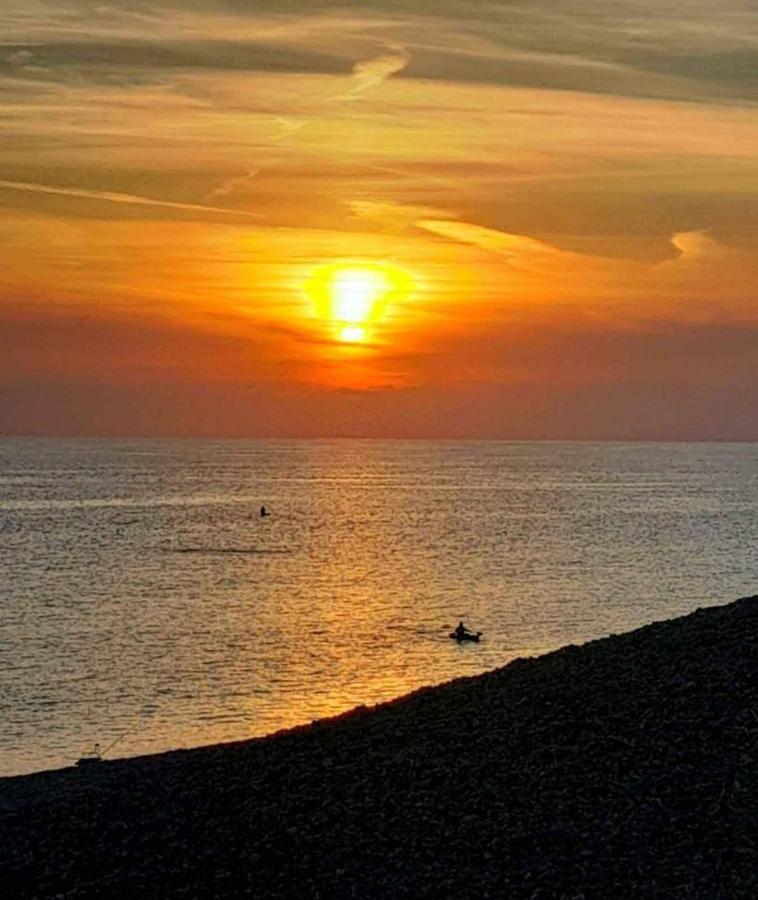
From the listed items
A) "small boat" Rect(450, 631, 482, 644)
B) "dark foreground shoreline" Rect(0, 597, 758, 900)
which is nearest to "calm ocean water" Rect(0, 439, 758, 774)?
"small boat" Rect(450, 631, 482, 644)

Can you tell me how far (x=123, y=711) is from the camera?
40.4 meters

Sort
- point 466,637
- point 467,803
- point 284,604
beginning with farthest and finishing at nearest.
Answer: point 284,604 < point 466,637 < point 467,803

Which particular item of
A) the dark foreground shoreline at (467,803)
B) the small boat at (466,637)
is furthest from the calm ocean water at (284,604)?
the dark foreground shoreline at (467,803)

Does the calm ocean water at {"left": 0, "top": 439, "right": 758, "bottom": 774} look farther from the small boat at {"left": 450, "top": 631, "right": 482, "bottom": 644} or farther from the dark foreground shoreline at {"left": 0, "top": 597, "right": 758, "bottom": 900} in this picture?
the dark foreground shoreline at {"left": 0, "top": 597, "right": 758, "bottom": 900}

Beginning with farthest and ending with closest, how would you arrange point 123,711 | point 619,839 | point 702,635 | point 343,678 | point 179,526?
point 179,526, point 343,678, point 123,711, point 702,635, point 619,839

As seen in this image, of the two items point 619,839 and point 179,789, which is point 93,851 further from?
point 619,839

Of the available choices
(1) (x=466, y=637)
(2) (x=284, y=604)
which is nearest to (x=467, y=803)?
(1) (x=466, y=637)

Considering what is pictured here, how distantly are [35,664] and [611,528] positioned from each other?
272 feet

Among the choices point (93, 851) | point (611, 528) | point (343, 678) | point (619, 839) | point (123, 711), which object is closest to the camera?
point (619, 839)

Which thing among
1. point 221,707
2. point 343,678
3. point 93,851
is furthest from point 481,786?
point 343,678

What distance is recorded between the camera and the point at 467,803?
1770 centimetres

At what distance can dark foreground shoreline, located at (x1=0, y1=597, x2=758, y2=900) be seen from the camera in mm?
16281

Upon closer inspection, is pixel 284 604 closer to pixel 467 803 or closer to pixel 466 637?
pixel 466 637


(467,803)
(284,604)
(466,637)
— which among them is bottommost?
(284,604)
